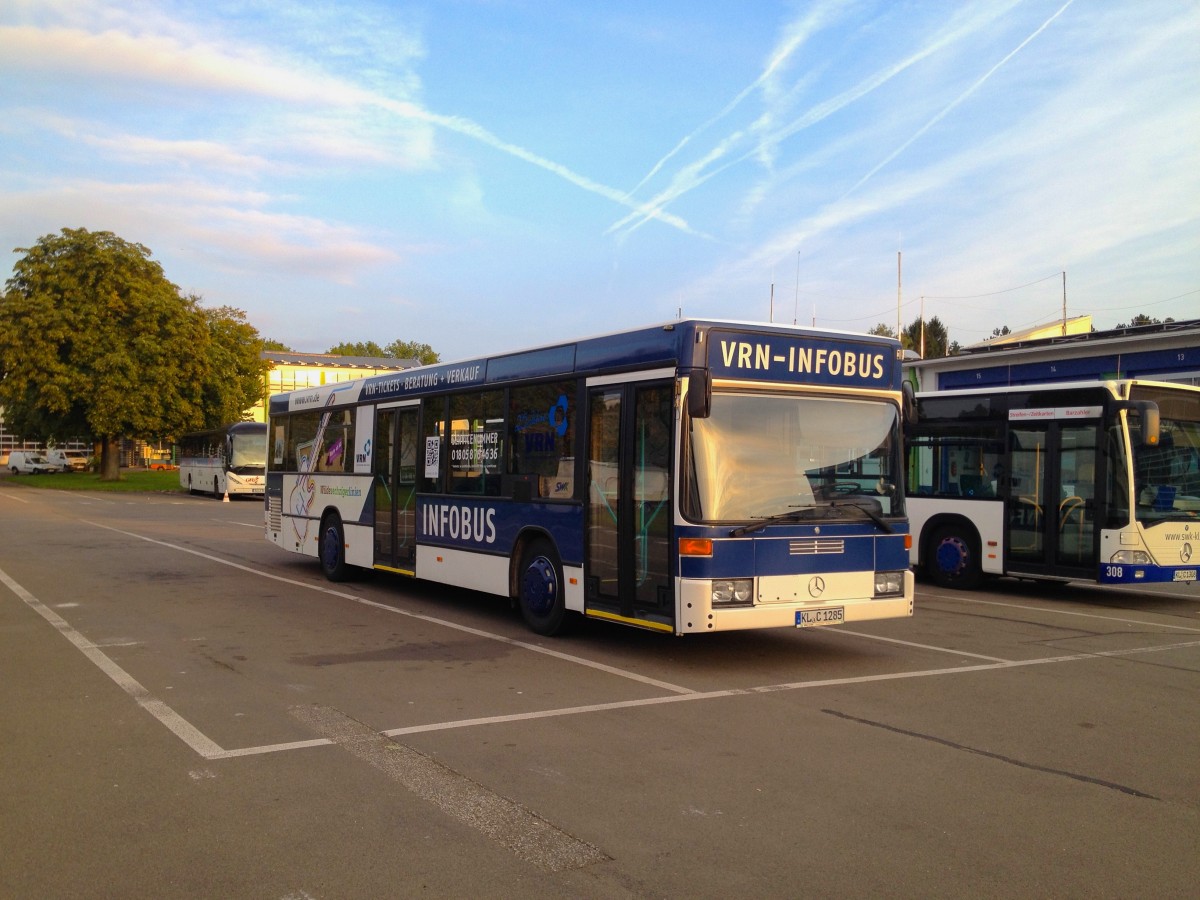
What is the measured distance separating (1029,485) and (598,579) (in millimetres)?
7855

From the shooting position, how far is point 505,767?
593 centimetres

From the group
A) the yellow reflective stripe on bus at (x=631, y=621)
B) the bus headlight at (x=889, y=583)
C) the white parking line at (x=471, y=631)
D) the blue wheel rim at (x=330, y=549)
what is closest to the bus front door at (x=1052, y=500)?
the bus headlight at (x=889, y=583)

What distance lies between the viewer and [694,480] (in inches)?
337

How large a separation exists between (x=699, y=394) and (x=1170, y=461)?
342 inches

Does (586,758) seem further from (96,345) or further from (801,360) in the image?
(96,345)

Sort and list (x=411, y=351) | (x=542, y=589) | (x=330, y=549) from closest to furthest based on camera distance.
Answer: (x=542, y=589) → (x=330, y=549) → (x=411, y=351)

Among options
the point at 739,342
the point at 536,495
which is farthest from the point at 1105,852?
the point at 536,495

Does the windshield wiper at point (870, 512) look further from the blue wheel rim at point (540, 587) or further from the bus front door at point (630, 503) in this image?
the blue wheel rim at point (540, 587)

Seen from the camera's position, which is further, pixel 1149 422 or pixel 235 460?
pixel 235 460

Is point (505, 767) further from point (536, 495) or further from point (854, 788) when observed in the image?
point (536, 495)

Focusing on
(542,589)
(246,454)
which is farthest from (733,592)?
(246,454)

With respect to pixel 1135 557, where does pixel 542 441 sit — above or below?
above

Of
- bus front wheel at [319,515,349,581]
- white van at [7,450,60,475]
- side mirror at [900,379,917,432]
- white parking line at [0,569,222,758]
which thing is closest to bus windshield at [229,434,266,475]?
bus front wheel at [319,515,349,581]

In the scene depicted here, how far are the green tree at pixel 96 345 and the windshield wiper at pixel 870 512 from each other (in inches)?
1968
